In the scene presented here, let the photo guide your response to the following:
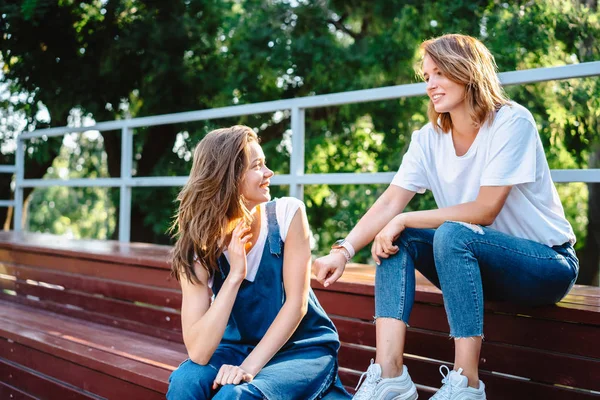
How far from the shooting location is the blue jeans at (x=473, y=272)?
176 centimetres

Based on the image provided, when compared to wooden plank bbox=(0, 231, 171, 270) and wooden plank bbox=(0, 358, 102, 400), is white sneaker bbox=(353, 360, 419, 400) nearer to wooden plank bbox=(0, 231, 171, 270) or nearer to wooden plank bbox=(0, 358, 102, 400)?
wooden plank bbox=(0, 358, 102, 400)

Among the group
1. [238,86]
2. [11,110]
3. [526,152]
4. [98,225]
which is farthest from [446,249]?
[98,225]

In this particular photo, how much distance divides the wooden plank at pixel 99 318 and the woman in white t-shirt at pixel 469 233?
4.01ft

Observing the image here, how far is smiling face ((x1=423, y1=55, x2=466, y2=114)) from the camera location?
1.98m

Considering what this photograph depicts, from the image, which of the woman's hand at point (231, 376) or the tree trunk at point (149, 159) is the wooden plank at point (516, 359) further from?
the tree trunk at point (149, 159)

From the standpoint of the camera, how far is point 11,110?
8.46 m

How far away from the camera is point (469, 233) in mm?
1804

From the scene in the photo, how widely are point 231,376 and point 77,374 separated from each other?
1.21 m

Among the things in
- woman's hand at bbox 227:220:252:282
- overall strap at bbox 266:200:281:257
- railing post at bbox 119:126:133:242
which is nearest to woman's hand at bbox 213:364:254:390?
woman's hand at bbox 227:220:252:282

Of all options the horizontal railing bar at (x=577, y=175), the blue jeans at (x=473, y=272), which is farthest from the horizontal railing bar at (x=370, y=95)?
the blue jeans at (x=473, y=272)

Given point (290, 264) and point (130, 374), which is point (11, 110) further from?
point (290, 264)

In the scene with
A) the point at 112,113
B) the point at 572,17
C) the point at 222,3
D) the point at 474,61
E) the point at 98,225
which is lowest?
the point at 98,225

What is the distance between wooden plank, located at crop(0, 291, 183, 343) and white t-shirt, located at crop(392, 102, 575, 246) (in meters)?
1.48

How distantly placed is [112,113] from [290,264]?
6673 millimetres
